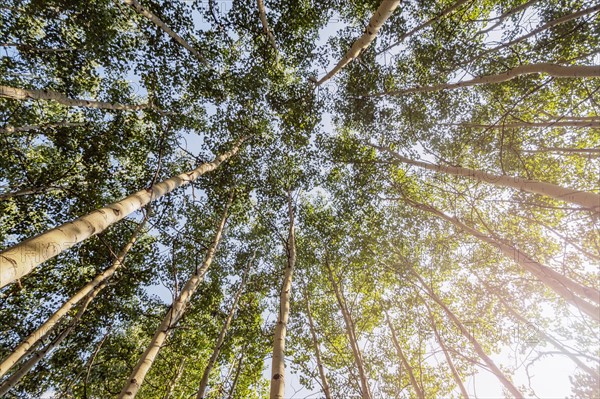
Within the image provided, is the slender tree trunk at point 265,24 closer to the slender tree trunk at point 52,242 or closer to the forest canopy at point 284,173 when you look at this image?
the forest canopy at point 284,173

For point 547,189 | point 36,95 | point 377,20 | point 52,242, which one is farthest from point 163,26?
point 547,189

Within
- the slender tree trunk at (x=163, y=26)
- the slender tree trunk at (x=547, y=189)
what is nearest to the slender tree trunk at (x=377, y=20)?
the slender tree trunk at (x=547, y=189)

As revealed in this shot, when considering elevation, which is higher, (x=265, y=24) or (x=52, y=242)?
(x=265, y=24)

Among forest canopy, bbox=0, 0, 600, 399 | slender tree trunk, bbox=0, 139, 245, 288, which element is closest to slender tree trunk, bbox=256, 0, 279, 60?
forest canopy, bbox=0, 0, 600, 399

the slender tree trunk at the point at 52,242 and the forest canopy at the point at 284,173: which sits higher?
the forest canopy at the point at 284,173

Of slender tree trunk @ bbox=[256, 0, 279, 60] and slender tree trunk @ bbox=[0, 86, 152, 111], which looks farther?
slender tree trunk @ bbox=[256, 0, 279, 60]

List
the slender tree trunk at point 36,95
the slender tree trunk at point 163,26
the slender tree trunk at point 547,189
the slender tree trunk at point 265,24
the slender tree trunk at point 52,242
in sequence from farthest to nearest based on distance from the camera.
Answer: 1. the slender tree trunk at point 265,24
2. the slender tree trunk at point 163,26
3. the slender tree trunk at point 36,95
4. the slender tree trunk at point 547,189
5. the slender tree trunk at point 52,242

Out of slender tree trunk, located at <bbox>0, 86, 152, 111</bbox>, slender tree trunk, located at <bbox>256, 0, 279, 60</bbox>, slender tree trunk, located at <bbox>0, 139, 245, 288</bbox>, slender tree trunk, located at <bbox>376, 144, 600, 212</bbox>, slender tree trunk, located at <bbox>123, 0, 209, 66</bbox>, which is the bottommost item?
slender tree trunk, located at <bbox>0, 139, 245, 288</bbox>

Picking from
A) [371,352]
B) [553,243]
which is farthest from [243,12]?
[371,352]

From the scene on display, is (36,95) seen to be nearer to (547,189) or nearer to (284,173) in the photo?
(284,173)

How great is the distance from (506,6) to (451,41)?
1.27m

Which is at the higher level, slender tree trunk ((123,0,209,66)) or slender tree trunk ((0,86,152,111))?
slender tree trunk ((123,0,209,66))

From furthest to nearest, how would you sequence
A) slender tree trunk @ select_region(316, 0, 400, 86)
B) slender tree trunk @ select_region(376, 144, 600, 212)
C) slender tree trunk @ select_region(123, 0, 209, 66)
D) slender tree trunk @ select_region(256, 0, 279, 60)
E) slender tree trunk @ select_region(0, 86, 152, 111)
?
slender tree trunk @ select_region(256, 0, 279, 60)
slender tree trunk @ select_region(123, 0, 209, 66)
slender tree trunk @ select_region(0, 86, 152, 111)
slender tree trunk @ select_region(316, 0, 400, 86)
slender tree trunk @ select_region(376, 144, 600, 212)

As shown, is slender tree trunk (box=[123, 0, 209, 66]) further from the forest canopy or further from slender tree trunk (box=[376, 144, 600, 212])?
slender tree trunk (box=[376, 144, 600, 212])
